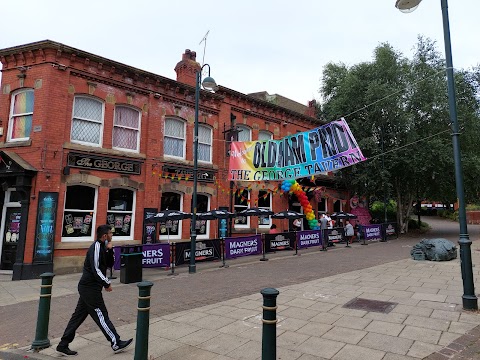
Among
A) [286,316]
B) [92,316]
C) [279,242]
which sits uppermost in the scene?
[279,242]

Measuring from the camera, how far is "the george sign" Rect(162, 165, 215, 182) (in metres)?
15.9

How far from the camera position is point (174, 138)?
16.6 m

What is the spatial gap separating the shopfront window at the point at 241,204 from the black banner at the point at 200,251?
529cm

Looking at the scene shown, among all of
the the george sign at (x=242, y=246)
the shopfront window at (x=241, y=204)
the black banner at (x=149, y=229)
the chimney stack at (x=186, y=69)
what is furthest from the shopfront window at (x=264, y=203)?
the chimney stack at (x=186, y=69)

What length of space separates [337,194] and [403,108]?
7568mm

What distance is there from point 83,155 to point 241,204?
903 cm

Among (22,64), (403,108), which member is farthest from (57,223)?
(403,108)

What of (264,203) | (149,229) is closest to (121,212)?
(149,229)

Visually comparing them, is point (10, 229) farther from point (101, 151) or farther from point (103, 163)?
point (101, 151)

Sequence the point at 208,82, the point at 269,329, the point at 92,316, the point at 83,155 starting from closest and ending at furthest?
the point at 269,329
the point at 92,316
the point at 208,82
the point at 83,155

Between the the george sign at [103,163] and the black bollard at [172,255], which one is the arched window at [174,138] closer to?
the the george sign at [103,163]

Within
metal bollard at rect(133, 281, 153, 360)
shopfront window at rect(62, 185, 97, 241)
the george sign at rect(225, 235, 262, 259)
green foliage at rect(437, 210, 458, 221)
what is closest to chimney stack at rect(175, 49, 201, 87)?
shopfront window at rect(62, 185, 97, 241)

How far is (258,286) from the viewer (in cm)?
946

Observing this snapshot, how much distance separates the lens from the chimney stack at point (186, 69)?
18.1 meters
